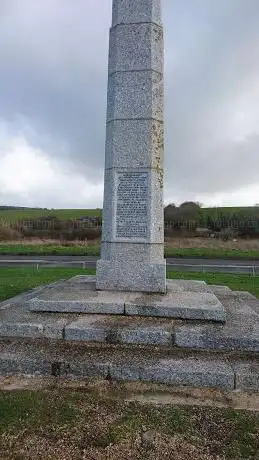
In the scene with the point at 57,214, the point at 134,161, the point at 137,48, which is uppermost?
the point at 137,48

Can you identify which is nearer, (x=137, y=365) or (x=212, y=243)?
(x=137, y=365)

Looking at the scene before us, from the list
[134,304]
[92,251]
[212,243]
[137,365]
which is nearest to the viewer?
[137,365]

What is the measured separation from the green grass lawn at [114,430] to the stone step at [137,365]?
1.34ft

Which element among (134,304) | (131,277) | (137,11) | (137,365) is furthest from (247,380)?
(137,11)

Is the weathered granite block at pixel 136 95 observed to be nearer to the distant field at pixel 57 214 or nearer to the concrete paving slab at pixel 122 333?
the concrete paving slab at pixel 122 333

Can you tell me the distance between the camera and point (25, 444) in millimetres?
3100

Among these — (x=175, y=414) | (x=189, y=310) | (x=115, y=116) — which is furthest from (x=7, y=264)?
(x=175, y=414)

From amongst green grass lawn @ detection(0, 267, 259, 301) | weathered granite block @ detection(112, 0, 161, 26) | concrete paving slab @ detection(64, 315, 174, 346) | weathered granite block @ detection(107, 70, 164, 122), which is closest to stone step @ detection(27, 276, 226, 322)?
concrete paving slab @ detection(64, 315, 174, 346)

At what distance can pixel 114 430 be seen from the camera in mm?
3262

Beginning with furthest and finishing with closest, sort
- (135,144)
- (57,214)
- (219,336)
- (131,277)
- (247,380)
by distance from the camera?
1. (57,214)
2. (135,144)
3. (131,277)
4. (219,336)
5. (247,380)

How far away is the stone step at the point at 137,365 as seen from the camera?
412 cm

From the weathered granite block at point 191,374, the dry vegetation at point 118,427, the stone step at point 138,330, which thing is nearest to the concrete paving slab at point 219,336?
the stone step at point 138,330

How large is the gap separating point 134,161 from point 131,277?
193 centimetres

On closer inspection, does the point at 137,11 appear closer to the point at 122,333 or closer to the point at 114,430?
the point at 122,333
